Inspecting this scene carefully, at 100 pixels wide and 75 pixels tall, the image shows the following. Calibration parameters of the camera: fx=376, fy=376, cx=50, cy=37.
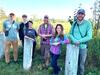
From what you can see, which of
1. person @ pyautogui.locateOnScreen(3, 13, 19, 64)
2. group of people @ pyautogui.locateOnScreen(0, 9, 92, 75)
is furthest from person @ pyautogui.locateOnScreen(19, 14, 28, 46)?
person @ pyautogui.locateOnScreen(3, 13, 19, 64)

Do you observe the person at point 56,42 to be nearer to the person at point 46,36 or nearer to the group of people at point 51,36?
the group of people at point 51,36

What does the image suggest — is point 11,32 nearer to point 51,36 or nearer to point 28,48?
point 28,48

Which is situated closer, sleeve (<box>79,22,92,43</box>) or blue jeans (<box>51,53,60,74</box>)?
sleeve (<box>79,22,92,43</box>)

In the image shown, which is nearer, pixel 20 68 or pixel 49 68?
pixel 49 68

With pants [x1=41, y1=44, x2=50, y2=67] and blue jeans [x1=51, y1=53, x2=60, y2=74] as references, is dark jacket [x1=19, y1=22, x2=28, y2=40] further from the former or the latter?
blue jeans [x1=51, y1=53, x2=60, y2=74]

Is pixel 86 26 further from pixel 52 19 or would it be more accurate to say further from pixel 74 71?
pixel 52 19

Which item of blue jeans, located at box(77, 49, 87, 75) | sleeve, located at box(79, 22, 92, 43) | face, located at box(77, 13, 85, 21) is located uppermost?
face, located at box(77, 13, 85, 21)

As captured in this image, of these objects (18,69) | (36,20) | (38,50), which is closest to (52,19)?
(36,20)

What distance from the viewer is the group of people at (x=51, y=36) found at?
11203mm

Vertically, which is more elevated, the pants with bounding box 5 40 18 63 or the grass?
the pants with bounding box 5 40 18 63

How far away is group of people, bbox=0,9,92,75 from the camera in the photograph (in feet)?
36.8

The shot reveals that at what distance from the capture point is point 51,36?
12.6m

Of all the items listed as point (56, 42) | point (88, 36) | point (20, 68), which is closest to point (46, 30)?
point (56, 42)

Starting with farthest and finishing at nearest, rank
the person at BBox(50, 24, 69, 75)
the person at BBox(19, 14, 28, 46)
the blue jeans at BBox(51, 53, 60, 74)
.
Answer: the person at BBox(19, 14, 28, 46), the blue jeans at BBox(51, 53, 60, 74), the person at BBox(50, 24, 69, 75)
